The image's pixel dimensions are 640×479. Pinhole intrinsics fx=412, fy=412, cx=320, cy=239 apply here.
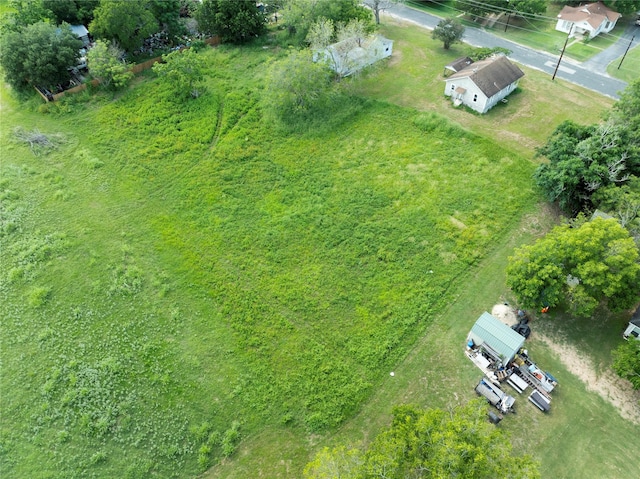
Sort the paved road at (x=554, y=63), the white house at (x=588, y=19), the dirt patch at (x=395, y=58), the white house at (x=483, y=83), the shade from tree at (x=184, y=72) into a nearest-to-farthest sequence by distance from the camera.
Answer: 1. the white house at (x=483, y=83)
2. the shade from tree at (x=184, y=72)
3. the paved road at (x=554, y=63)
4. the dirt patch at (x=395, y=58)
5. the white house at (x=588, y=19)

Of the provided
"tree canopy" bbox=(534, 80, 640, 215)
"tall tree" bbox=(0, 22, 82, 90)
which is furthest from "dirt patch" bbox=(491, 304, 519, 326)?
"tall tree" bbox=(0, 22, 82, 90)

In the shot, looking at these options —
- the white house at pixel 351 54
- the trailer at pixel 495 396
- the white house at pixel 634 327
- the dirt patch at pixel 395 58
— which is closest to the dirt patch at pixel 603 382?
the white house at pixel 634 327

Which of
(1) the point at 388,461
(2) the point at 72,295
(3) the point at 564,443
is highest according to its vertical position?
(1) the point at 388,461

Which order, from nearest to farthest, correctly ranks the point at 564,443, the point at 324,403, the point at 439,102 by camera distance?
the point at 564,443 → the point at 324,403 → the point at 439,102

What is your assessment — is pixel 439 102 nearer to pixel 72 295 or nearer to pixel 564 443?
pixel 564 443

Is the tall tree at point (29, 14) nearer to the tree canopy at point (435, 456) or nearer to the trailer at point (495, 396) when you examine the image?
the tree canopy at point (435, 456)

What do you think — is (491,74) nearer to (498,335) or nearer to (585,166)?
(585,166)

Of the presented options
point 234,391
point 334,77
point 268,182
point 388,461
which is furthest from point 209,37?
point 388,461
